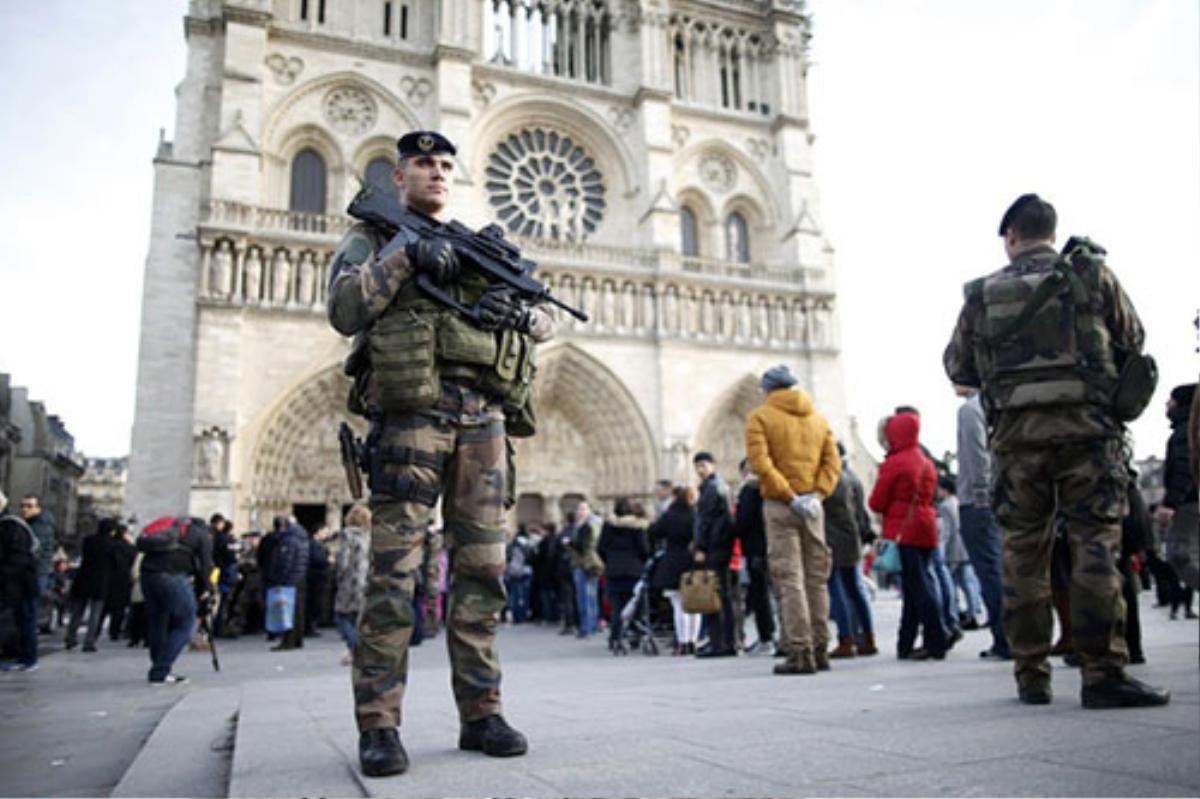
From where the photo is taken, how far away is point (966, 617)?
8.85 meters

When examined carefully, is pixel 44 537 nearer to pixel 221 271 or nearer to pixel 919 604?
pixel 221 271

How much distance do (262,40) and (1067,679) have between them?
20.5 meters

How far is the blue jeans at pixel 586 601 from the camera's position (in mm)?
10625

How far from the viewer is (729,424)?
894 inches

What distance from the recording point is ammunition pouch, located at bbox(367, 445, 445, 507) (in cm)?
257

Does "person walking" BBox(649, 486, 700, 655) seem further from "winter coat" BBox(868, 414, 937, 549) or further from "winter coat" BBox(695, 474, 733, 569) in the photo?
"winter coat" BBox(868, 414, 937, 549)

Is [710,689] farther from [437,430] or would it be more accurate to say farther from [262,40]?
[262,40]

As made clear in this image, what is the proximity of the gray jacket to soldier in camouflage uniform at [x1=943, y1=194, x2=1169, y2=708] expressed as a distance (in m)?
2.16

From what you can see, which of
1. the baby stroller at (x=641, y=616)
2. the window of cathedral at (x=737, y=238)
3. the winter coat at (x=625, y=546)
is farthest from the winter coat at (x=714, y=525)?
the window of cathedral at (x=737, y=238)

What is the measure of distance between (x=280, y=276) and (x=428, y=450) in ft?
56.6

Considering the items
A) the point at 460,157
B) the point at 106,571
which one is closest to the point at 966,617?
the point at 106,571

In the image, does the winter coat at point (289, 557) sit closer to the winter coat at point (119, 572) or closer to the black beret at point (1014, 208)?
the winter coat at point (119, 572)

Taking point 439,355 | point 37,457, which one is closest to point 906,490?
point 439,355

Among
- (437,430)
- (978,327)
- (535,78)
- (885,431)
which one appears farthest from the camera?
(535,78)
